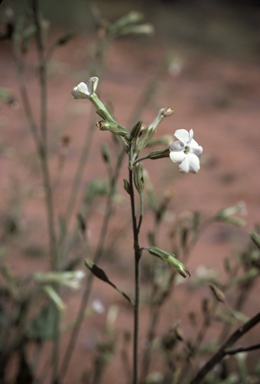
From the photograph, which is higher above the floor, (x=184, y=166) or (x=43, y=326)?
(x=184, y=166)

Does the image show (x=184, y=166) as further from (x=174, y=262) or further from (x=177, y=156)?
(x=174, y=262)

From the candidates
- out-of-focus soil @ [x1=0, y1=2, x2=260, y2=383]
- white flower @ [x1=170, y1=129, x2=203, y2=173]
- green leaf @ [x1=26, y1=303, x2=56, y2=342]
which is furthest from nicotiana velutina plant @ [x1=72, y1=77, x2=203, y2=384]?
green leaf @ [x1=26, y1=303, x2=56, y2=342]

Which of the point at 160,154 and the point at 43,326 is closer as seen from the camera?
the point at 160,154

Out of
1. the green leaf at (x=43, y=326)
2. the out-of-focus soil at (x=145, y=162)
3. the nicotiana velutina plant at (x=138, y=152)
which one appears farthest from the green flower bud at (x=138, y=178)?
the green leaf at (x=43, y=326)

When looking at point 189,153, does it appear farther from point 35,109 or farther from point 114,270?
point 35,109

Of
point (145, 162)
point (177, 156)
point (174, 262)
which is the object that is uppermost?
point (145, 162)

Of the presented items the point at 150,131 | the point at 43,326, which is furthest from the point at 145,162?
the point at 150,131

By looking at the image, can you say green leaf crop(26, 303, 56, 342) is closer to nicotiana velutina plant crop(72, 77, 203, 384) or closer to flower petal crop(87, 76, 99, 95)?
nicotiana velutina plant crop(72, 77, 203, 384)
